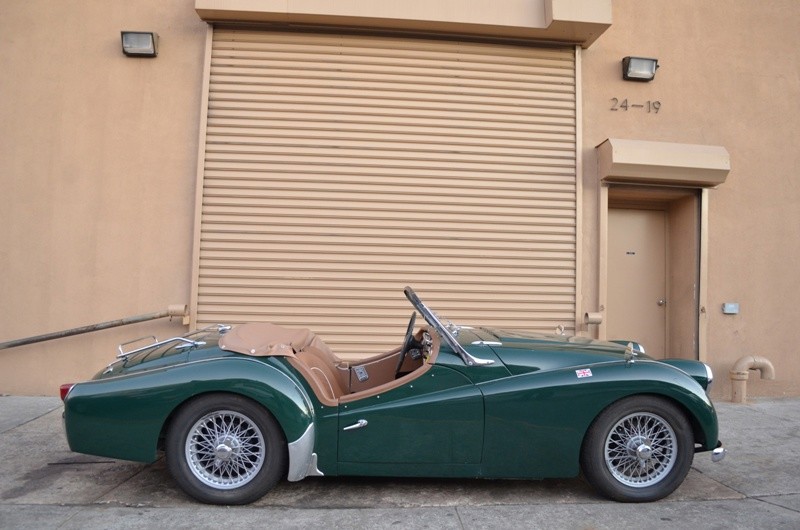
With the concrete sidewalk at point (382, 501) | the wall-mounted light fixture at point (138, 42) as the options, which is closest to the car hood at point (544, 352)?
the concrete sidewalk at point (382, 501)

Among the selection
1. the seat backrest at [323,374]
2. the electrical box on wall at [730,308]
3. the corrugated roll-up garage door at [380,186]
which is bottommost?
the seat backrest at [323,374]

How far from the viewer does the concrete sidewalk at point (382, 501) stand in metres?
3.61

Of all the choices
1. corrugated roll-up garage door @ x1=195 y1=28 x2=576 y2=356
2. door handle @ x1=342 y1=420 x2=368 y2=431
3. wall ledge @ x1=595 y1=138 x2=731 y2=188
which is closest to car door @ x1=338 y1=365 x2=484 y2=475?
door handle @ x1=342 y1=420 x2=368 y2=431

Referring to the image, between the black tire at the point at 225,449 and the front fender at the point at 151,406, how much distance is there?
0.07 metres

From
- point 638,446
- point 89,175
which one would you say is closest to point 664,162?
point 638,446

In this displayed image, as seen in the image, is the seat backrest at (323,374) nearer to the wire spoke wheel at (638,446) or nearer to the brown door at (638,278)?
the wire spoke wheel at (638,446)

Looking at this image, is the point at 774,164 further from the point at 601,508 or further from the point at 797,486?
the point at 601,508

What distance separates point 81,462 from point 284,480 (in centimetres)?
156

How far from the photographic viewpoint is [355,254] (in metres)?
7.24

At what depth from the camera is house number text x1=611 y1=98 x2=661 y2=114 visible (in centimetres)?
770

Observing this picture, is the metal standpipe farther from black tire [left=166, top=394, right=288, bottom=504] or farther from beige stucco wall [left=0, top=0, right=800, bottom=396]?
black tire [left=166, top=394, right=288, bottom=504]

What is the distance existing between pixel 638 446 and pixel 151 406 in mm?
2858

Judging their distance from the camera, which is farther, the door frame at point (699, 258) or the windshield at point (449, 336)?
the door frame at point (699, 258)

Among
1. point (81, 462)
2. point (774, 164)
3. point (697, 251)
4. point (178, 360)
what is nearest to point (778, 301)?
point (697, 251)
